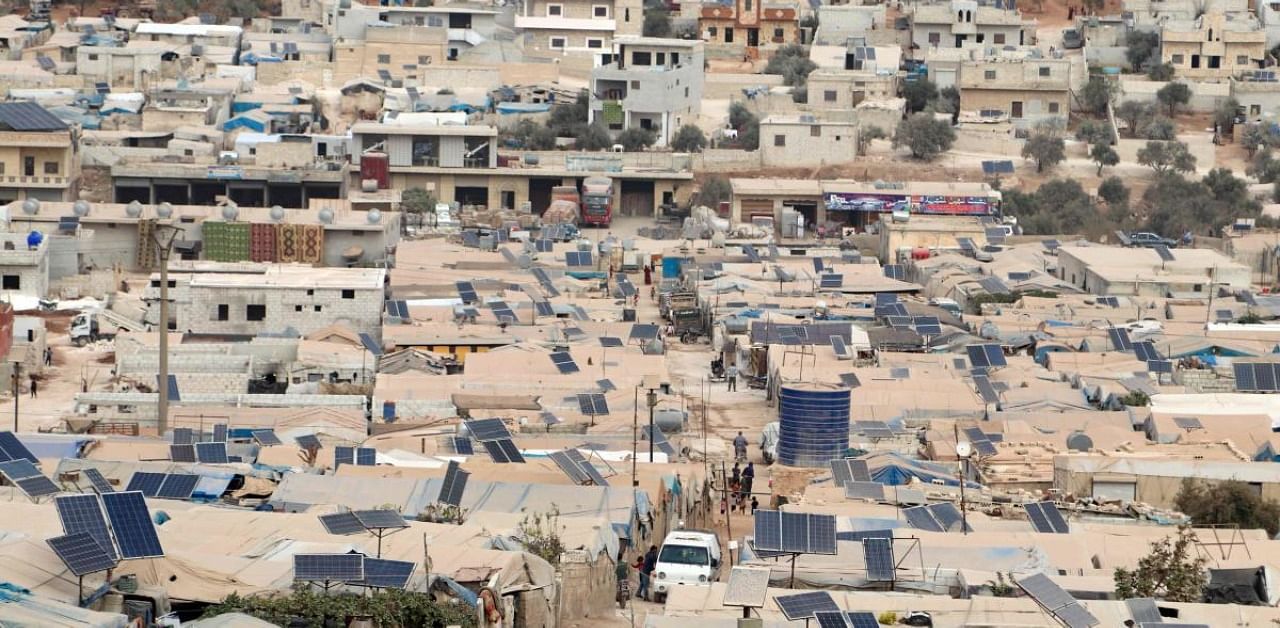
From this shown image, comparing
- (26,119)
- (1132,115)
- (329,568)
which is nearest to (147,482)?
(329,568)

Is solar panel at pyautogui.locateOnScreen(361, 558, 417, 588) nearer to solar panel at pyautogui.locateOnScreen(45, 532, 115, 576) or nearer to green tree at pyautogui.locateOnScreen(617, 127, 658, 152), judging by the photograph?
solar panel at pyautogui.locateOnScreen(45, 532, 115, 576)


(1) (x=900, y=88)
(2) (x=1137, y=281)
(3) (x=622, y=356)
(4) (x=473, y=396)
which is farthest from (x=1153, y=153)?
(4) (x=473, y=396)

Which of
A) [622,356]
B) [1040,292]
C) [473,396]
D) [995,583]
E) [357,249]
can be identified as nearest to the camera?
[995,583]

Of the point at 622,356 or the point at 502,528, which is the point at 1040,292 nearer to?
the point at 622,356

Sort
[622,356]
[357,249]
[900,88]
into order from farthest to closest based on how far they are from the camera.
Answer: [900,88] < [357,249] < [622,356]

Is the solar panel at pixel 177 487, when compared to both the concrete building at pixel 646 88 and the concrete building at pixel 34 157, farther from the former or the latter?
the concrete building at pixel 646 88

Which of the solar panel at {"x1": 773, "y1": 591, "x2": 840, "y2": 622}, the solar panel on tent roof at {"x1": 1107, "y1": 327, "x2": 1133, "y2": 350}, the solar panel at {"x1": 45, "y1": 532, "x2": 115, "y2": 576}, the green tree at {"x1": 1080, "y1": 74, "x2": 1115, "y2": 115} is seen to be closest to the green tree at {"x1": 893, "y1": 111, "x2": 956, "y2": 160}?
the green tree at {"x1": 1080, "y1": 74, "x2": 1115, "y2": 115}
